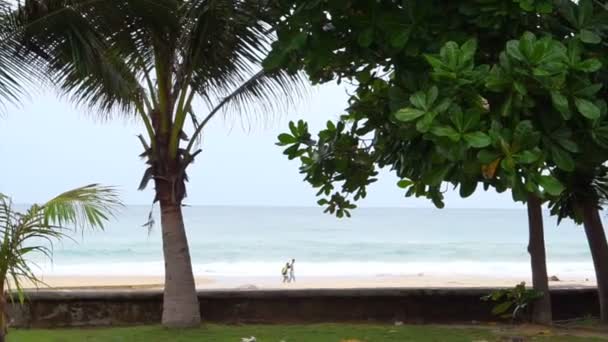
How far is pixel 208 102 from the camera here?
966 cm

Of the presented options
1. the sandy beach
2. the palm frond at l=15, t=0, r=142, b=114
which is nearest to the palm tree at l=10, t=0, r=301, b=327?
the palm frond at l=15, t=0, r=142, b=114

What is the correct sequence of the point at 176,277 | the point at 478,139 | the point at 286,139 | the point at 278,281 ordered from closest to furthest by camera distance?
the point at 478,139
the point at 286,139
the point at 176,277
the point at 278,281

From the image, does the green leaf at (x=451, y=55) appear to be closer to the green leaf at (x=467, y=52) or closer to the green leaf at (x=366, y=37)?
the green leaf at (x=467, y=52)

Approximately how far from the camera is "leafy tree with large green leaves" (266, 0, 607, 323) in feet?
10.5

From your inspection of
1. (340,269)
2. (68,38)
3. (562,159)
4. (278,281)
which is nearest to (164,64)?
(68,38)

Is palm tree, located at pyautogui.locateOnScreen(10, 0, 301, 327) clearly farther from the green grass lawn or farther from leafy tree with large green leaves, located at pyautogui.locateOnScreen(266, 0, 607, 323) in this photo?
leafy tree with large green leaves, located at pyautogui.locateOnScreen(266, 0, 607, 323)

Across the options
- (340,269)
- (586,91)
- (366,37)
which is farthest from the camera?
(340,269)

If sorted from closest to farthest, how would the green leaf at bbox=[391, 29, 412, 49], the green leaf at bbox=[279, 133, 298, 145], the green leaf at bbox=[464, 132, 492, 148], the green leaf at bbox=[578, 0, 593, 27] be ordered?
the green leaf at bbox=[464, 132, 492, 148], the green leaf at bbox=[578, 0, 593, 27], the green leaf at bbox=[391, 29, 412, 49], the green leaf at bbox=[279, 133, 298, 145]

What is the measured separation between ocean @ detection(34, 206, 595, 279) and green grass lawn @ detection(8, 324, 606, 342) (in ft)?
52.7

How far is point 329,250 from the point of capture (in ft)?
160

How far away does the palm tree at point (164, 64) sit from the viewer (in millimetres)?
7191

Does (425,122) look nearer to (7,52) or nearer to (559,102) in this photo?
(559,102)

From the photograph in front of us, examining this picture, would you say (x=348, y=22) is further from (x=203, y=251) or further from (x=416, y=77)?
(x=203, y=251)

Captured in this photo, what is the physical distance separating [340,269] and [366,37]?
3578cm
